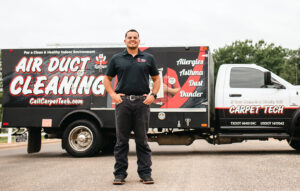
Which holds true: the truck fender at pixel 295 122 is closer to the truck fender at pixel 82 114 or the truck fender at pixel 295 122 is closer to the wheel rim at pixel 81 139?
the truck fender at pixel 82 114

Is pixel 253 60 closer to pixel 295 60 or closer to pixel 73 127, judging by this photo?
pixel 295 60

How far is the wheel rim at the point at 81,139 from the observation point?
9.68 meters

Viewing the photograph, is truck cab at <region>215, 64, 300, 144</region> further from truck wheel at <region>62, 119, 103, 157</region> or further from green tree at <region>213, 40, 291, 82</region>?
green tree at <region>213, 40, 291, 82</region>

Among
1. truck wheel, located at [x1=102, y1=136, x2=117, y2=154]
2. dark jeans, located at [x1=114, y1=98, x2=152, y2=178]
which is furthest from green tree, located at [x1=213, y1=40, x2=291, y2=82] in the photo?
dark jeans, located at [x1=114, y1=98, x2=152, y2=178]

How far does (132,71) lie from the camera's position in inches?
213

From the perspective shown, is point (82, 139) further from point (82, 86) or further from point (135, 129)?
point (135, 129)

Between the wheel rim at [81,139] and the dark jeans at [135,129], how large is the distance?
Result: 415cm

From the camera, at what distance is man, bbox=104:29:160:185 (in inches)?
214

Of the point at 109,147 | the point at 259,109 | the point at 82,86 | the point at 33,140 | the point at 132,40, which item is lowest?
the point at 109,147

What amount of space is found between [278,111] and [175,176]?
4.27 m

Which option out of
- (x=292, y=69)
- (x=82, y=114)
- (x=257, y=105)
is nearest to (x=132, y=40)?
(x=82, y=114)

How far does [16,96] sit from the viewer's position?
9852 millimetres

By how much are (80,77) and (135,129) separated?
14.5 ft

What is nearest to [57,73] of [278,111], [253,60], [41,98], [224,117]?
[41,98]
